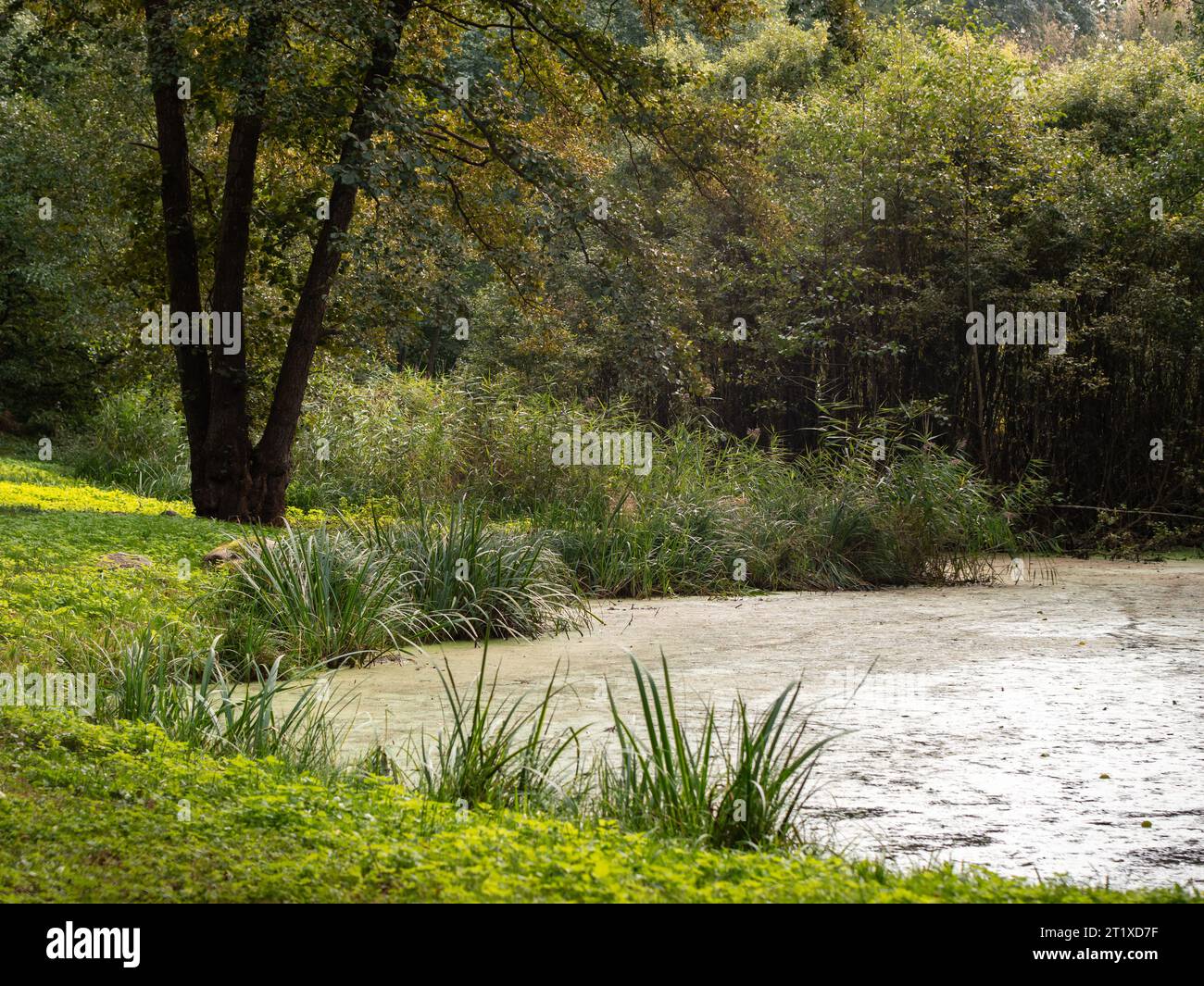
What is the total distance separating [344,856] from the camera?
10.7ft

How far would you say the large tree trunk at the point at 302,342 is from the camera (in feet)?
32.0

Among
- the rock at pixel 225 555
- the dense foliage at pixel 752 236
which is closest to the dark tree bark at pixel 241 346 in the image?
the dense foliage at pixel 752 236

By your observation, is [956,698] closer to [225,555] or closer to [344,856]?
[344,856]

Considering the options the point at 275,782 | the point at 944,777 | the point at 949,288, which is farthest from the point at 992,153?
the point at 275,782

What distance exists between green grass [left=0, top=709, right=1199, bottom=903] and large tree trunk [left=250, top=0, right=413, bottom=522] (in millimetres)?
6369

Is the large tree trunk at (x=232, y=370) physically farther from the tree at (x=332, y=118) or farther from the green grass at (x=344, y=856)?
the green grass at (x=344, y=856)

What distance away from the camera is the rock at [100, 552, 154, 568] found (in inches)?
312

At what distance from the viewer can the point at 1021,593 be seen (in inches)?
405

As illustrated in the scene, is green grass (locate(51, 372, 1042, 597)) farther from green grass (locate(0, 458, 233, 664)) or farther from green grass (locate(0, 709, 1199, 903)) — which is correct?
green grass (locate(0, 709, 1199, 903))

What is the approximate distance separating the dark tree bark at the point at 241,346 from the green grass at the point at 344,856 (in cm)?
678

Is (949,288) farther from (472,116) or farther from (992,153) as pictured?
(472,116)

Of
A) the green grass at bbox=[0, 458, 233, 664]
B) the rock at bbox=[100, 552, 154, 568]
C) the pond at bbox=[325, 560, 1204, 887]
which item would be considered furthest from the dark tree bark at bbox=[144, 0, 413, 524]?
the pond at bbox=[325, 560, 1204, 887]

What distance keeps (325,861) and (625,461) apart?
8395 mm

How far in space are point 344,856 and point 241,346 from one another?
8.19m
